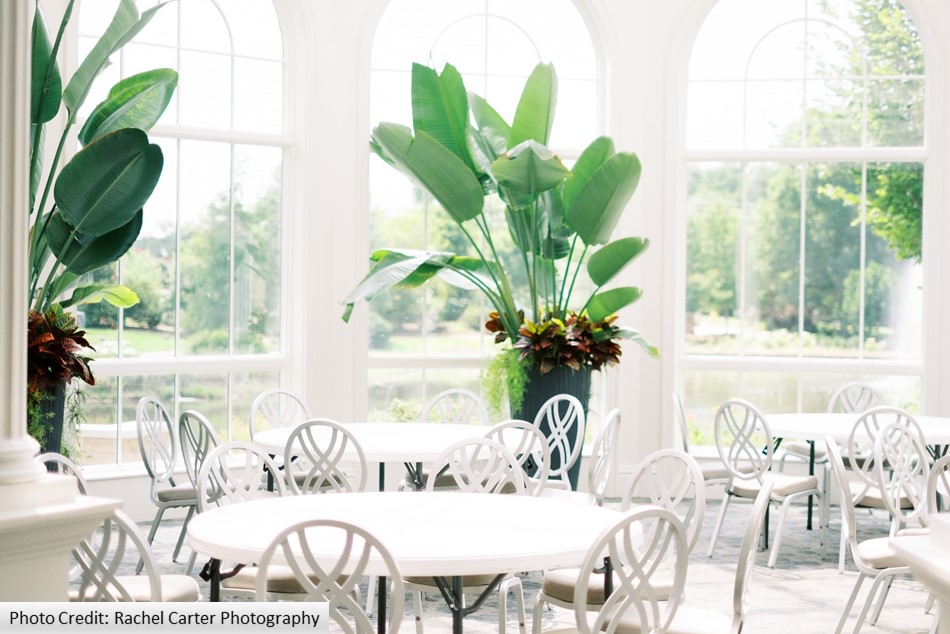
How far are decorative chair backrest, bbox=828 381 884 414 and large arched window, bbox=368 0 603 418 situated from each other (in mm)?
2166

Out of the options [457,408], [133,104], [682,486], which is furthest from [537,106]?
[682,486]

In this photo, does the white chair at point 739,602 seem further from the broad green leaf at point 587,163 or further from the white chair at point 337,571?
the broad green leaf at point 587,163

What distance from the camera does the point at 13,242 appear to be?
2062mm

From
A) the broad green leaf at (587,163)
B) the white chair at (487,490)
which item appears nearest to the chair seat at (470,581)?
the white chair at (487,490)

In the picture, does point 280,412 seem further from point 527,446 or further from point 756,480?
point 756,480

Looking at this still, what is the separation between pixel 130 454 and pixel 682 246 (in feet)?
12.0

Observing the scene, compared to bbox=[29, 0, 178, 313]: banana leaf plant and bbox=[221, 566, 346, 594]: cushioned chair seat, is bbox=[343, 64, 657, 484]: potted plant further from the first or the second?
bbox=[221, 566, 346, 594]: cushioned chair seat

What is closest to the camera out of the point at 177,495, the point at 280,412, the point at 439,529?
the point at 439,529

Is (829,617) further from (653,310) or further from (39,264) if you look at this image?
(39,264)

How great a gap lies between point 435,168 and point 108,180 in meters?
1.83

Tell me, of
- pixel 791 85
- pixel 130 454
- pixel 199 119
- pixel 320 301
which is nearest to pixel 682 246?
pixel 791 85

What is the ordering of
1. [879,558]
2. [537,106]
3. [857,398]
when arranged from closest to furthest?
[879,558]
[537,106]
[857,398]

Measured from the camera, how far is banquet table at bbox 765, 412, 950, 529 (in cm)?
512

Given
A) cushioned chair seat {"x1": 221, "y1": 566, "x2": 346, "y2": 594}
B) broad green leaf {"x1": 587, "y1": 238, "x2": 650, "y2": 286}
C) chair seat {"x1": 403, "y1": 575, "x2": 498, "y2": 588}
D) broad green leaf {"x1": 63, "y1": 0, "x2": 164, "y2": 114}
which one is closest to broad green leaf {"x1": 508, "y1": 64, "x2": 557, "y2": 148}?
broad green leaf {"x1": 587, "y1": 238, "x2": 650, "y2": 286}
